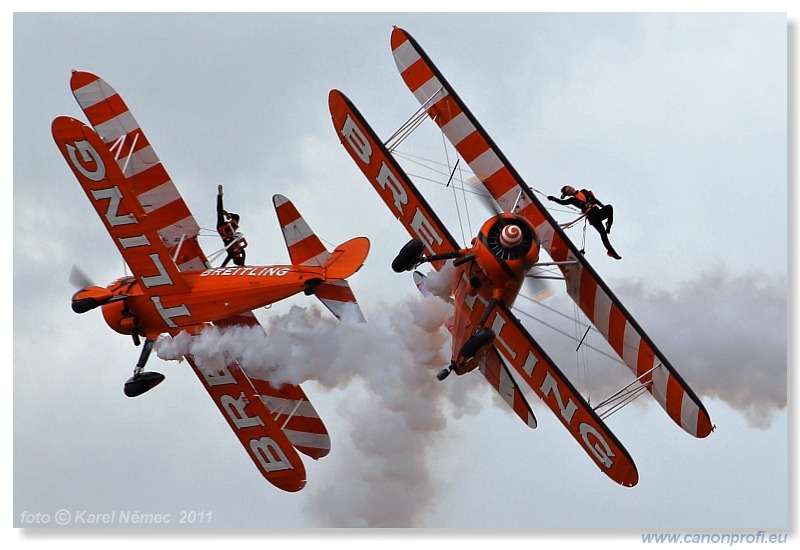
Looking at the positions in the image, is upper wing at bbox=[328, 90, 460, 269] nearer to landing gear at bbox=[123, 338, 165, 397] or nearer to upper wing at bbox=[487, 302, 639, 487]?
upper wing at bbox=[487, 302, 639, 487]

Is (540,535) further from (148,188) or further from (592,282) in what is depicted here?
(148,188)

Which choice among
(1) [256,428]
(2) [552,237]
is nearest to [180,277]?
(1) [256,428]

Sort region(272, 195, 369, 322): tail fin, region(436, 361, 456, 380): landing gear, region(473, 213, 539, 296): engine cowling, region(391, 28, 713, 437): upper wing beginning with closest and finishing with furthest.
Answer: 1. region(473, 213, 539, 296): engine cowling
2. region(436, 361, 456, 380): landing gear
3. region(391, 28, 713, 437): upper wing
4. region(272, 195, 369, 322): tail fin

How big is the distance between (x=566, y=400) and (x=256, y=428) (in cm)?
391

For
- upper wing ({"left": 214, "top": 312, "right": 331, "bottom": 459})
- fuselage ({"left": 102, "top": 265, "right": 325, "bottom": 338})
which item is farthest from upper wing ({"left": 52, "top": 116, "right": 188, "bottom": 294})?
upper wing ({"left": 214, "top": 312, "right": 331, "bottom": 459})

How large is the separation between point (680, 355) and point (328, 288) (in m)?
4.32

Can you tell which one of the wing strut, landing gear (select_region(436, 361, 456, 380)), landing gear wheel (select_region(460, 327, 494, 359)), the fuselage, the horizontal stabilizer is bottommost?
the wing strut

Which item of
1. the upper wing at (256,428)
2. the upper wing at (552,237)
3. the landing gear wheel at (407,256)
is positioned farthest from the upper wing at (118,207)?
the upper wing at (552,237)

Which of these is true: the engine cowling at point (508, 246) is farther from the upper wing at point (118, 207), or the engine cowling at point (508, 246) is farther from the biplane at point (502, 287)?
the upper wing at point (118, 207)

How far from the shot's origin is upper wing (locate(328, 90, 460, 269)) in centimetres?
2412

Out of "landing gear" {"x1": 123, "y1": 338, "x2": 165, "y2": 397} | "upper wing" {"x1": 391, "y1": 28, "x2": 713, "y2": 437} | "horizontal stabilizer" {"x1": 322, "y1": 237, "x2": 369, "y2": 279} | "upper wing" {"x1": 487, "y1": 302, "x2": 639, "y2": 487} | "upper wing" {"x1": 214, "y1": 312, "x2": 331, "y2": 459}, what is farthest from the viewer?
"upper wing" {"x1": 214, "y1": 312, "x2": 331, "y2": 459}

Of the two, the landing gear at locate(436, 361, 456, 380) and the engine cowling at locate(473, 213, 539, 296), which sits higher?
the engine cowling at locate(473, 213, 539, 296)

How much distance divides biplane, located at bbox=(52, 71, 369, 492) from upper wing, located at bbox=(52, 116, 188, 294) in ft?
0.04

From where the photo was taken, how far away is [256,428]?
84.3 feet
